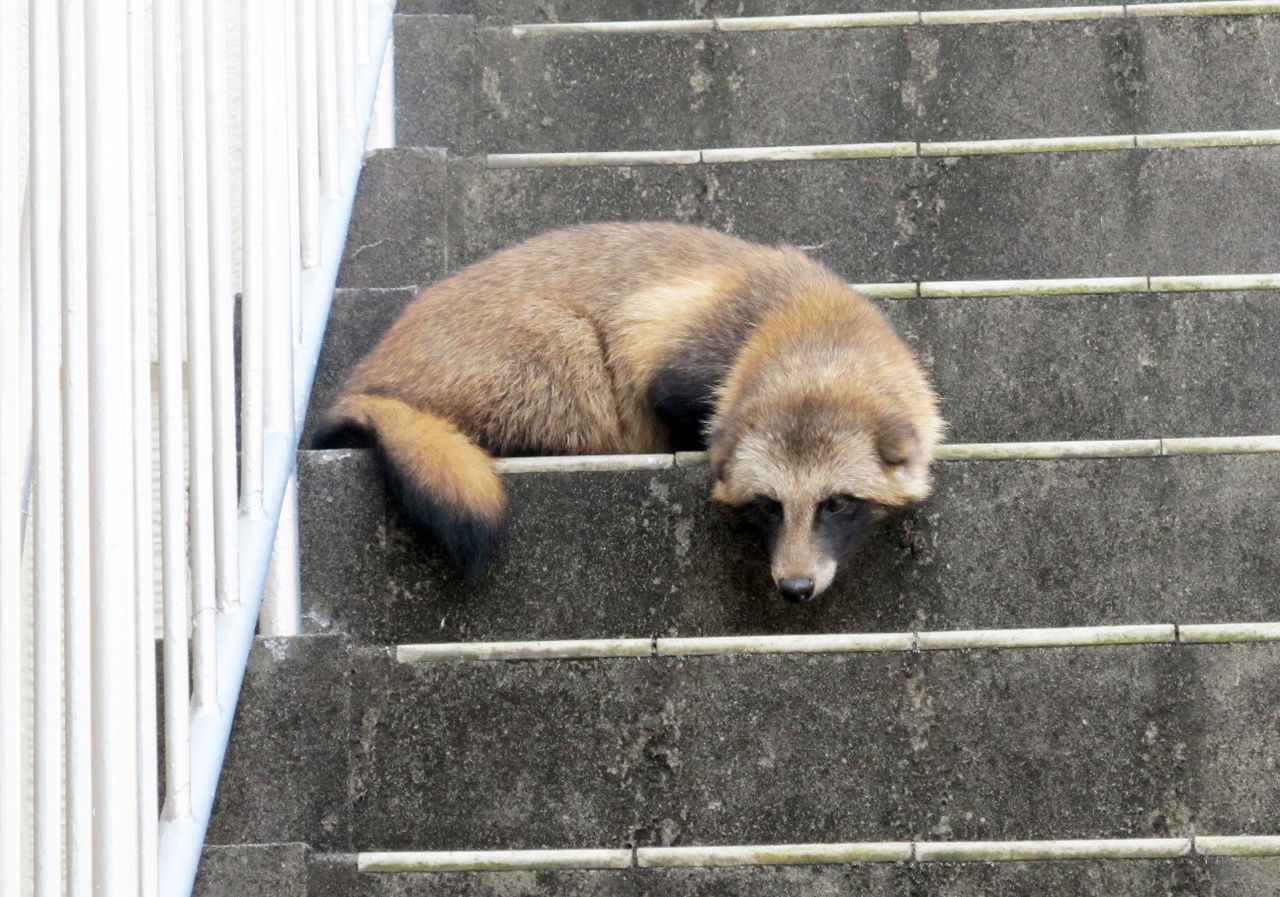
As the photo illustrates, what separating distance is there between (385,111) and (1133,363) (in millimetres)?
1831

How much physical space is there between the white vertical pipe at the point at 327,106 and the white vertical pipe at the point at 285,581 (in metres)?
0.68

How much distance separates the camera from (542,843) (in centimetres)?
206

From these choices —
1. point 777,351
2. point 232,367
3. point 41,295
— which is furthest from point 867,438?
→ point 41,295

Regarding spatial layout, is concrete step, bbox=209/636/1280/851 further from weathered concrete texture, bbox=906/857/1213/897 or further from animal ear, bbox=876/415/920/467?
animal ear, bbox=876/415/920/467

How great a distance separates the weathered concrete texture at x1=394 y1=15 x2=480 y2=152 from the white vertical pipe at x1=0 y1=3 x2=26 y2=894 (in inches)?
82.1

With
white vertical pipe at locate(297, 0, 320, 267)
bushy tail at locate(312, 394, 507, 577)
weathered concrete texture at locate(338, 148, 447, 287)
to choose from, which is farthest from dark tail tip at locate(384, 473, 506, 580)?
weathered concrete texture at locate(338, 148, 447, 287)

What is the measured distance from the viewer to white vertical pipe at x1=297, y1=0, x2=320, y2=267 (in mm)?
2465

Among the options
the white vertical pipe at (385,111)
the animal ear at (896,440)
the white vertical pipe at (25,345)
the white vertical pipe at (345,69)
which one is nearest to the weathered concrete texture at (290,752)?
the white vertical pipe at (25,345)

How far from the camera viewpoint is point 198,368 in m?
1.87

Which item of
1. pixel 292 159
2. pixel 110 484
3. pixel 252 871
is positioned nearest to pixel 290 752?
pixel 252 871

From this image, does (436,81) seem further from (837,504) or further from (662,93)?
(837,504)

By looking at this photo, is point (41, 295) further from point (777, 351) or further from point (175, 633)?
point (777, 351)

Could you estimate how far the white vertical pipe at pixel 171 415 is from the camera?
171 centimetres

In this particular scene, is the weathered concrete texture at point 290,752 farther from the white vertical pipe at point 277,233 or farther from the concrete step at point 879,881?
the white vertical pipe at point 277,233
